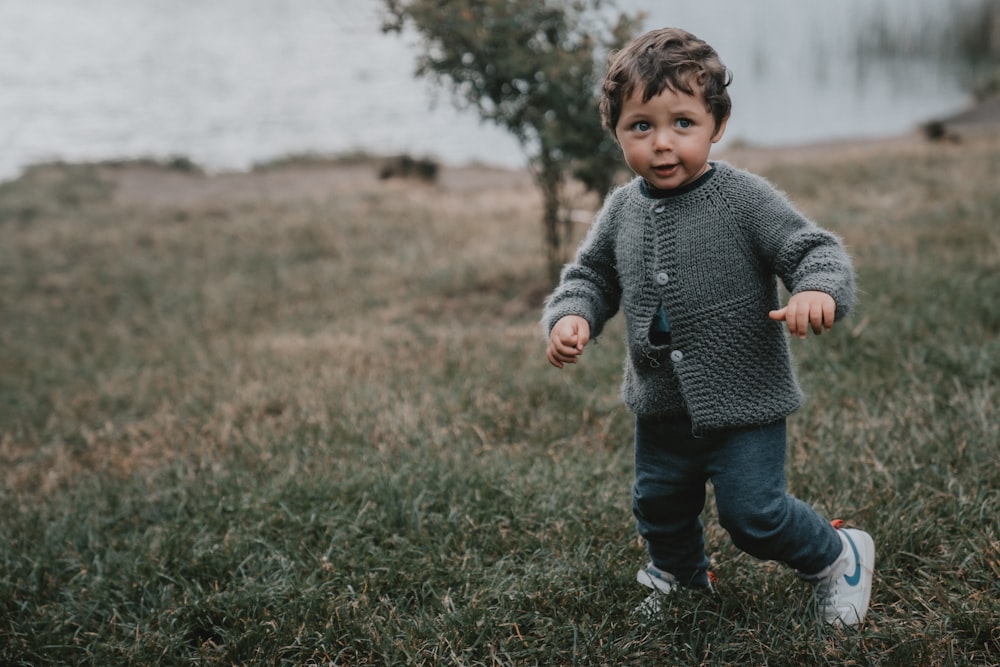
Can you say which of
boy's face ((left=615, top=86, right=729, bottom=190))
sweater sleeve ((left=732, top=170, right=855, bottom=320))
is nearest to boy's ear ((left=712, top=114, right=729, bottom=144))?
boy's face ((left=615, top=86, right=729, bottom=190))

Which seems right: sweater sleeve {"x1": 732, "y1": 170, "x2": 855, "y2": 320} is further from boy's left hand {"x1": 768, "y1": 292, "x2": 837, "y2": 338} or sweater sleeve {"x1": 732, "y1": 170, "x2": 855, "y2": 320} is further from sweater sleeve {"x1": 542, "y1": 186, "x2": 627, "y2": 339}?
sweater sleeve {"x1": 542, "y1": 186, "x2": 627, "y2": 339}

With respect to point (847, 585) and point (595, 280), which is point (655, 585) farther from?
point (595, 280)

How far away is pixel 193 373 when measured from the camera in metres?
4.97

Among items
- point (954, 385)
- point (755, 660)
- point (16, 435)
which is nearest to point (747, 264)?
point (755, 660)

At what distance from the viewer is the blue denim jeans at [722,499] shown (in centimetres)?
211

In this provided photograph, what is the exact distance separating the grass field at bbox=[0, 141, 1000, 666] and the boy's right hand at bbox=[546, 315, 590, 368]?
719 mm

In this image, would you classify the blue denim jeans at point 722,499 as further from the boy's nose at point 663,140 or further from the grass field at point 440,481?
the boy's nose at point 663,140

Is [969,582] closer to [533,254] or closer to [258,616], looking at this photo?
[258,616]

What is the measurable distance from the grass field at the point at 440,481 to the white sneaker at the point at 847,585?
0.13 feet

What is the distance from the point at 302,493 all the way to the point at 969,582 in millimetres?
2040

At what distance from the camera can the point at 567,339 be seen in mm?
2062

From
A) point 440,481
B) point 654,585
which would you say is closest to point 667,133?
point 654,585

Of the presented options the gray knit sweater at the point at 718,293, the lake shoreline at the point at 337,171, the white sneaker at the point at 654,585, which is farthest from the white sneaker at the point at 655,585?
the lake shoreline at the point at 337,171

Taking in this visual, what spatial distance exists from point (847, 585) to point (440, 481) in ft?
4.39
